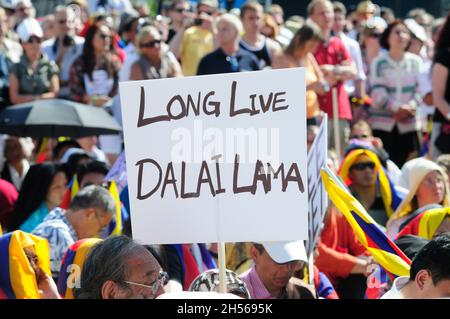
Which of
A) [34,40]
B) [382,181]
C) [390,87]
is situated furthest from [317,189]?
[390,87]

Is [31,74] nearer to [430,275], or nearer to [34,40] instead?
[34,40]

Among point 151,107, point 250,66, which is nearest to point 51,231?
point 151,107

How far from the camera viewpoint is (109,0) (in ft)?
54.7

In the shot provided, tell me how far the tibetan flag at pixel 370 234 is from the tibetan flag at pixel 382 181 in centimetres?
374

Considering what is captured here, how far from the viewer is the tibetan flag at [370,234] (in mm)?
5188

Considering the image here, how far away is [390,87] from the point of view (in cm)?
1262

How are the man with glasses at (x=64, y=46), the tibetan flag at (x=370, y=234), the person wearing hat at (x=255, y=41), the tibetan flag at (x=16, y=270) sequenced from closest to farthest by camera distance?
the tibetan flag at (x=370, y=234) → the tibetan flag at (x=16, y=270) → the person wearing hat at (x=255, y=41) → the man with glasses at (x=64, y=46)

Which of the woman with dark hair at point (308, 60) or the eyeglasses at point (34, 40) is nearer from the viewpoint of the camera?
the woman with dark hair at point (308, 60)

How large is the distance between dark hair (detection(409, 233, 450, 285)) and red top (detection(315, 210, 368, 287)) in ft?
11.8

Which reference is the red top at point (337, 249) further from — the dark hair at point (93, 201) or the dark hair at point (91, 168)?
the dark hair at point (91, 168)

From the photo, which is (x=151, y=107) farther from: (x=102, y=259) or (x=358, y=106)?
(x=358, y=106)

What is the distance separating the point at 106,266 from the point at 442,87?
259 inches

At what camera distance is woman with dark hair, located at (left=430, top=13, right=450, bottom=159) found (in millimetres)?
10586

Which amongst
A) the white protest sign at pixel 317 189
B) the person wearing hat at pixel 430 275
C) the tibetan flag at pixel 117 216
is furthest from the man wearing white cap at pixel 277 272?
the person wearing hat at pixel 430 275
